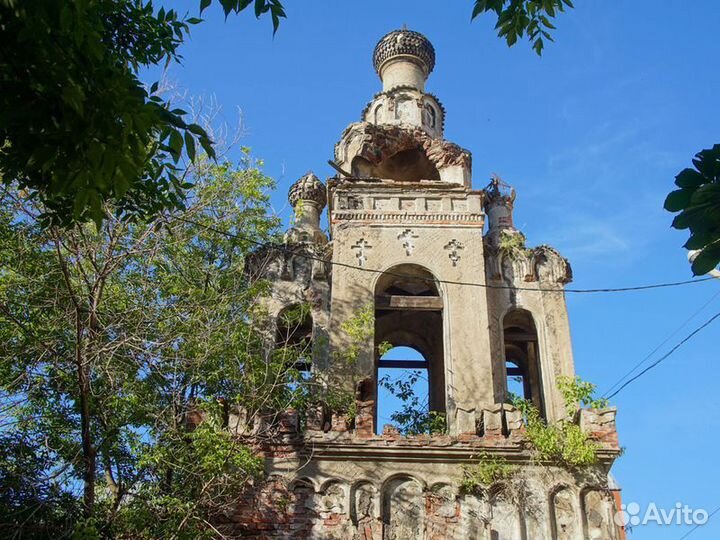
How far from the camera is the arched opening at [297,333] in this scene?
45.1 feet

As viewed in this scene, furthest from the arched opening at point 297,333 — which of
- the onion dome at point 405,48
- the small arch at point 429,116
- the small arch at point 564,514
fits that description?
the onion dome at point 405,48

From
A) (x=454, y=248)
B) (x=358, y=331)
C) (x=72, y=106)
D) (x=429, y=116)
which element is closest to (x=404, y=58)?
(x=429, y=116)

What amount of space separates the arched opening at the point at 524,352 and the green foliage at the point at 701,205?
11728 mm

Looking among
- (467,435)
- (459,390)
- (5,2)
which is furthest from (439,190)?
(5,2)

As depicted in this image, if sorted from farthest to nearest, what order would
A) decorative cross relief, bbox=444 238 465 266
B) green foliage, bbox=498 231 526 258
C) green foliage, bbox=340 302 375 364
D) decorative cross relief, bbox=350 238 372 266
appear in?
green foliage, bbox=498 231 526 258 < decorative cross relief, bbox=444 238 465 266 < decorative cross relief, bbox=350 238 372 266 < green foliage, bbox=340 302 375 364

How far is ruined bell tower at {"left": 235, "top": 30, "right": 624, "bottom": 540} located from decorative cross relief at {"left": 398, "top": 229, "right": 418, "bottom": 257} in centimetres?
3

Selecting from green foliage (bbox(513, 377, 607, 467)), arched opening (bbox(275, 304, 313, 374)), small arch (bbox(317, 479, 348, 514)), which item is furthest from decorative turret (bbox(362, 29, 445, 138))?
small arch (bbox(317, 479, 348, 514))

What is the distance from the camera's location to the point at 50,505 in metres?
9.91

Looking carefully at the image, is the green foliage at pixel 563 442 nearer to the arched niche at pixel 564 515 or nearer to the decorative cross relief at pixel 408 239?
the arched niche at pixel 564 515

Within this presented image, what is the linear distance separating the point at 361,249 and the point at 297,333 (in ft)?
7.38

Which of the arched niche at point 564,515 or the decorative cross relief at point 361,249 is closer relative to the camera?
the arched niche at point 564,515

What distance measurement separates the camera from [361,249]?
50.5 ft

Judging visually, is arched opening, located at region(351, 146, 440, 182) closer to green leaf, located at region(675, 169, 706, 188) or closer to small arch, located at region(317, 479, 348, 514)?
small arch, located at region(317, 479, 348, 514)

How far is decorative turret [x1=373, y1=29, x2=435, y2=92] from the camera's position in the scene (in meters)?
20.0
